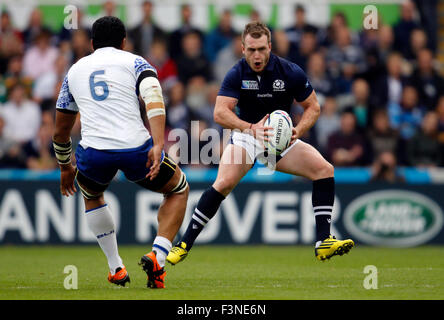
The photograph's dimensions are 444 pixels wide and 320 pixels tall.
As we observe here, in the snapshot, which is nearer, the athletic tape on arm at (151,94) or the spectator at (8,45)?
the athletic tape on arm at (151,94)

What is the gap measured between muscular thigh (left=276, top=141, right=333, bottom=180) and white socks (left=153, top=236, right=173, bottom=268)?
1.71 metres

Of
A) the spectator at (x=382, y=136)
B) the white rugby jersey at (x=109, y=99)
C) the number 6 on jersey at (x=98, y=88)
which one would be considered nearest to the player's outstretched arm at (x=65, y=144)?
the white rugby jersey at (x=109, y=99)

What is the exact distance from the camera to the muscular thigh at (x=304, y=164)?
28.1ft

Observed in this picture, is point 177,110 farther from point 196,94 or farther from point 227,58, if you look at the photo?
point 227,58

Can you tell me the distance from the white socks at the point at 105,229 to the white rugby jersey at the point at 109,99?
0.68 metres

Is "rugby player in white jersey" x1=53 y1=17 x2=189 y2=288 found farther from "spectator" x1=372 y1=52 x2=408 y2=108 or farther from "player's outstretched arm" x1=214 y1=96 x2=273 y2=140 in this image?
"spectator" x1=372 y1=52 x2=408 y2=108

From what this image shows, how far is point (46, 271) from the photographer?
9477mm

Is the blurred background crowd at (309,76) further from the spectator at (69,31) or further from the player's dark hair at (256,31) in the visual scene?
the player's dark hair at (256,31)

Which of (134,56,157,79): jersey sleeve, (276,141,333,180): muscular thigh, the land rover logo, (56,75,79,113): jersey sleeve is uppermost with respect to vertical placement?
(134,56,157,79): jersey sleeve

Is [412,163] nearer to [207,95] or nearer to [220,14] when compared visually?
[207,95]

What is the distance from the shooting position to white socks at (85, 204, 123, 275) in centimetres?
757

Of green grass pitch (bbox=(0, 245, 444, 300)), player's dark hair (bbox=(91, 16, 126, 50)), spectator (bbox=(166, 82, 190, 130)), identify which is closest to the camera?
green grass pitch (bbox=(0, 245, 444, 300))

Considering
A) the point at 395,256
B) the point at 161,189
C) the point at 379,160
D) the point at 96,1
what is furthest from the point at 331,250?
the point at 96,1

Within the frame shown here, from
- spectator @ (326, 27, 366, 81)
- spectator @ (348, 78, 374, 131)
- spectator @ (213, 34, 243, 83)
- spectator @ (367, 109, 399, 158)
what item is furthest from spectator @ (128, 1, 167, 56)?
spectator @ (367, 109, 399, 158)
